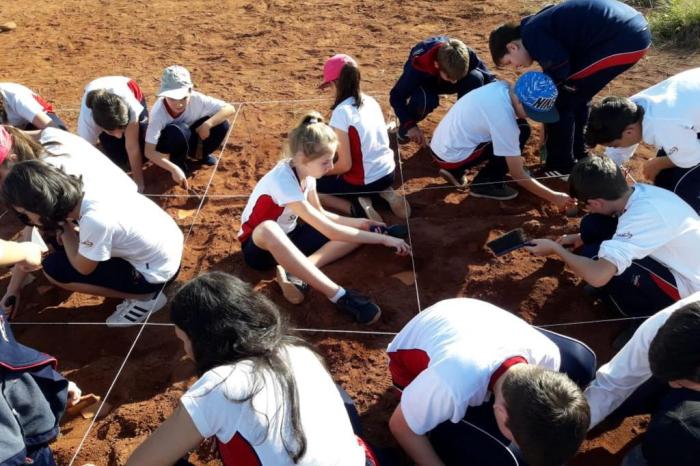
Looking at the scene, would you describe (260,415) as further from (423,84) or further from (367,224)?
(423,84)

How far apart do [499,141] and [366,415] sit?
1.82 meters

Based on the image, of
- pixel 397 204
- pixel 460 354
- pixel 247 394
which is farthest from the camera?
pixel 397 204

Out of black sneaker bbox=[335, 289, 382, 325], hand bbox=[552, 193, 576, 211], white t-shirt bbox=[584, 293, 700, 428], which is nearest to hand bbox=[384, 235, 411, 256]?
black sneaker bbox=[335, 289, 382, 325]

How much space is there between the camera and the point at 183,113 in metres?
4.19

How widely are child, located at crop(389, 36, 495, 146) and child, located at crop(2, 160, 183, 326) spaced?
1.89 m

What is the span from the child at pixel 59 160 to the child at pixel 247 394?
1.37 meters

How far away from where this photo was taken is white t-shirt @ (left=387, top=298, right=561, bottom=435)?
1.87m

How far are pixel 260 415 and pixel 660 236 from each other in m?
1.88

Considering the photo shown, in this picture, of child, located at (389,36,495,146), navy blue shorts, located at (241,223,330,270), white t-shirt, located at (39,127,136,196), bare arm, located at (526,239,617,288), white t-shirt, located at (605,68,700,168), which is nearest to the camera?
bare arm, located at (526,239,617,288)

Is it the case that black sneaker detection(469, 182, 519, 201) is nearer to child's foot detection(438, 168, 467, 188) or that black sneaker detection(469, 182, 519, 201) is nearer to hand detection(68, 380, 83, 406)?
child's foot detection(438, 168, 467, 188)

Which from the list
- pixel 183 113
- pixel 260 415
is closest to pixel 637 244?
pixel 260 415

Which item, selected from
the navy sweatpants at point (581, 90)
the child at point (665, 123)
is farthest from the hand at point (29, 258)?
the navy sweatpants at point (581, 90)

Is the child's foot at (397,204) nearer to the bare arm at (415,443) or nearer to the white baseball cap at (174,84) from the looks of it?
the white baseball cap at (174,84)

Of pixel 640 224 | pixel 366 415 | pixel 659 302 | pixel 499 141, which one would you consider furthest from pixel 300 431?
pixel 499 141
